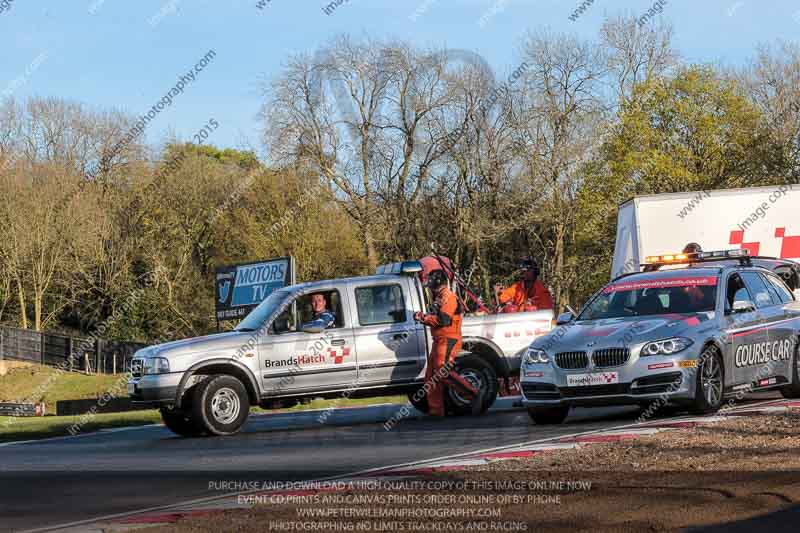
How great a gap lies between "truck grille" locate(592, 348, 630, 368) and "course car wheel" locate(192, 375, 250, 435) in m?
4.82

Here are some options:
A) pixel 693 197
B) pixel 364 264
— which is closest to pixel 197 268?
pixel 364 264

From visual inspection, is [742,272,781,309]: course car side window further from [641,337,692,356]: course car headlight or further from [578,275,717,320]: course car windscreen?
[641,337,692,356]: course car headlight

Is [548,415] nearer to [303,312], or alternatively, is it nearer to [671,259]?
[303,312]

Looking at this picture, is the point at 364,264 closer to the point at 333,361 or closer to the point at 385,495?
the point at 333,361

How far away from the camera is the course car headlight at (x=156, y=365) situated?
1539 cm

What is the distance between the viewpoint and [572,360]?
1352 cm

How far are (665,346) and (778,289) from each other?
11.3ft

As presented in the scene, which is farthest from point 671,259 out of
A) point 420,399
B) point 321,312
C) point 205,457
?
point 205,457

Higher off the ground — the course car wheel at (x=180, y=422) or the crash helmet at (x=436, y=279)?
the crash helmet at (x=436, y=279)

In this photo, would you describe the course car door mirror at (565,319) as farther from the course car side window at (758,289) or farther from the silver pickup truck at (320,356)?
the silver pickup truck at (320,356)

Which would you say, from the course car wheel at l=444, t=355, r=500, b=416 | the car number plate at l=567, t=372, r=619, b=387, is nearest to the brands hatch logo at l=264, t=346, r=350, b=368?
the course car wheel at l=444, t=355, r=500, b=416

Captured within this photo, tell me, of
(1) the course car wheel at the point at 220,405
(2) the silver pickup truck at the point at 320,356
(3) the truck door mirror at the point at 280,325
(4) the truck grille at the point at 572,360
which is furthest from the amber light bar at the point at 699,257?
(1) the course car wheel at the point at 220,405

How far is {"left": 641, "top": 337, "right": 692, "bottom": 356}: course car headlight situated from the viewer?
519 inches

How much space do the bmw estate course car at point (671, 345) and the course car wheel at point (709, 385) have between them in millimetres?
11
